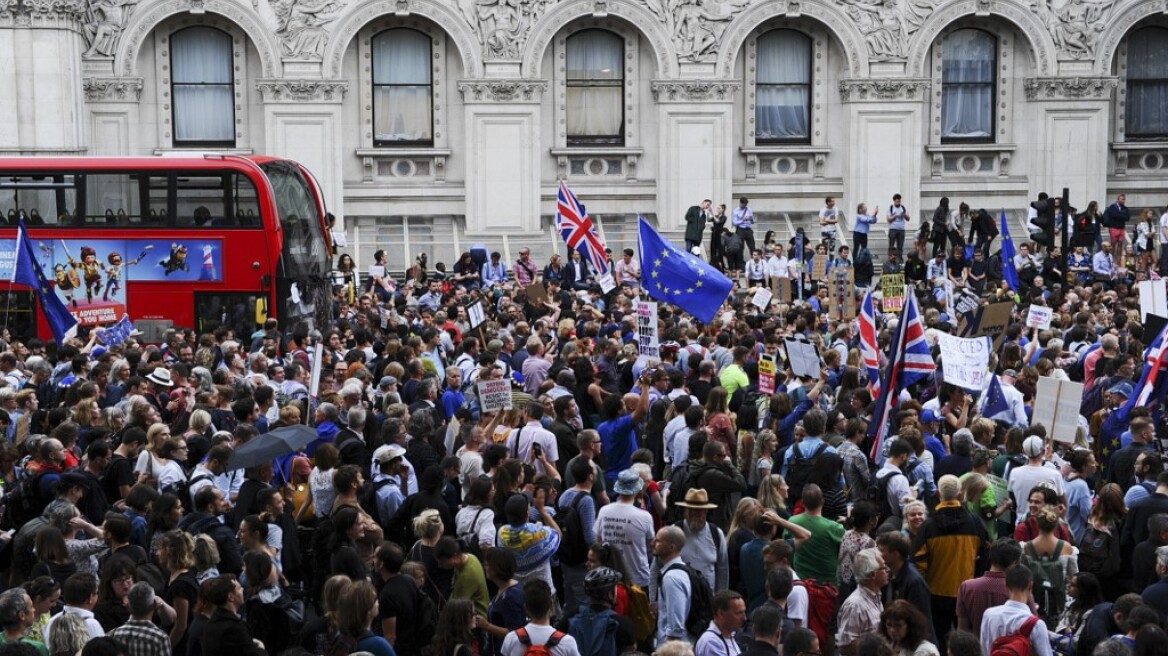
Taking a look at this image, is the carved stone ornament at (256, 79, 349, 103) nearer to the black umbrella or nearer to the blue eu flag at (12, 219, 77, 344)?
the blue eu flag at (12, 219, 77, 344)

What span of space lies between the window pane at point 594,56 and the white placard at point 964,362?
2298cm

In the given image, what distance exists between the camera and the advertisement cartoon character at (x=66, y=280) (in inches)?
951

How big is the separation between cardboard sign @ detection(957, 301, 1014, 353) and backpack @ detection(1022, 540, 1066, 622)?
8.04 meters

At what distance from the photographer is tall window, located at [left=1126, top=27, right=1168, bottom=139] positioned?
1519 inches

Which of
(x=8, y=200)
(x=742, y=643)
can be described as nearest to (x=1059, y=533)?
(x=742, y=643)

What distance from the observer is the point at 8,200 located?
950 inches

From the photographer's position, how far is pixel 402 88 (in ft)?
122

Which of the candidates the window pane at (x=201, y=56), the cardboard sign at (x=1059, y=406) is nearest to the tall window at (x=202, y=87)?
the window pane at (x=201, y=56)

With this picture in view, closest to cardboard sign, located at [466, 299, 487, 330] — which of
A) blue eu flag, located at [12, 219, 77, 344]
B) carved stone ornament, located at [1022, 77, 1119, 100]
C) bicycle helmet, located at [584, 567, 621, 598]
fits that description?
blue eu flag, located at [12, 219, 77, 344]

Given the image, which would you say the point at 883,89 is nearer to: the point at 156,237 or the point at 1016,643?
the point at 156,237

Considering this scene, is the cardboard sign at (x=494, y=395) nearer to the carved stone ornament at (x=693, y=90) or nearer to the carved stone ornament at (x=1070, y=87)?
the carved stone ornament at (x=693, y=90)

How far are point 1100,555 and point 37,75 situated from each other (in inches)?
1113

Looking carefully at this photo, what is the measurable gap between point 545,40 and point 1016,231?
1177cm

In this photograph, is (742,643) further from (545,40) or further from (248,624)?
(545,40)
